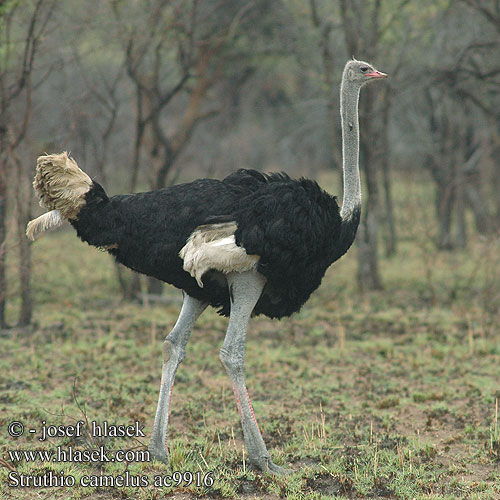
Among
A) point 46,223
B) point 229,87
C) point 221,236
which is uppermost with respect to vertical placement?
point 229,87

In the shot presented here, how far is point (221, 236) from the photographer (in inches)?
194

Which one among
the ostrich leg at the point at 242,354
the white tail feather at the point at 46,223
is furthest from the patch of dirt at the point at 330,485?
the white tail feather at the point at 46,223

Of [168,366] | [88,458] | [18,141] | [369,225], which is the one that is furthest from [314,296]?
[88,458]

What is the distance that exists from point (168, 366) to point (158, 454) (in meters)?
0.55

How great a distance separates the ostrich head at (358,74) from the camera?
18.4 feet

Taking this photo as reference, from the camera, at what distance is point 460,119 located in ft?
58.9

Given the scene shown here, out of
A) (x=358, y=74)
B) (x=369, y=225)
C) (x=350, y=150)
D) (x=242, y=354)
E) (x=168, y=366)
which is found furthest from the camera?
(x=369, y=225)

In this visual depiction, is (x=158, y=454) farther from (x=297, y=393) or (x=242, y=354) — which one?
(x=297, y=393)

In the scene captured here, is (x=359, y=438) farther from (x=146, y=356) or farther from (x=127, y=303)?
(x=127, y=303)

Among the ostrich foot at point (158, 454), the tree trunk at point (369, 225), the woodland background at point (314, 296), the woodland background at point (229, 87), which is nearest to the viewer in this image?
the ostrich foot at point (158, 454)

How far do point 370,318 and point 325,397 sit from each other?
3819mm

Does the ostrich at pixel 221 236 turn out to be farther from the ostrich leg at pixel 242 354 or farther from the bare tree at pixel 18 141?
the bare tree at pixel 18 141

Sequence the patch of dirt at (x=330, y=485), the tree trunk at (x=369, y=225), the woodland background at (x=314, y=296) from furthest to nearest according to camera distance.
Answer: the tree trunk at (x=369, y=225), the woodland background at (x=314, y=296), the patch of dirt at (x=330, y=485)

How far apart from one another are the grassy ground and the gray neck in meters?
1.62
